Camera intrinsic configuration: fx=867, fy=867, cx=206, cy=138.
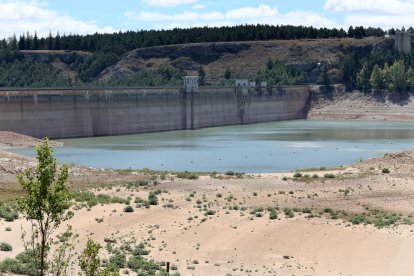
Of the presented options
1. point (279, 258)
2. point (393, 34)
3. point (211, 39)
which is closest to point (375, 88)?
point (393, 34)

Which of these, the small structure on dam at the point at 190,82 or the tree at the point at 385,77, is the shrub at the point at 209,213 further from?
the tree at the point at 385,77

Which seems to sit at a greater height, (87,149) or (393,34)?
(393,34)

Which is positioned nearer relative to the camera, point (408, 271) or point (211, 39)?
point (408, 271)

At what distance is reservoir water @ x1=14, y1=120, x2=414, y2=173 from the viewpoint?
193 feet

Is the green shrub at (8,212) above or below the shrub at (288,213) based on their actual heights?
above

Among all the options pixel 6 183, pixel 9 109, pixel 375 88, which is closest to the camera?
pixel 6 183

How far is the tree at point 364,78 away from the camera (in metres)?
137

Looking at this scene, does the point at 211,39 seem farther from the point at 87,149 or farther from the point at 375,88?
the point at 87,149

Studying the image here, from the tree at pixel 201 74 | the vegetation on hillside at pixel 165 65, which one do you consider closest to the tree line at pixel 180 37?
the vegetation on hillside at pixel 165 65

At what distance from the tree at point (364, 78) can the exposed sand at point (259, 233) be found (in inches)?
3852

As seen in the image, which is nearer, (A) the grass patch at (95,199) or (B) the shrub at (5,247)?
(B) the shrub at (5,247)

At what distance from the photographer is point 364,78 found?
A: 13738 centimetres

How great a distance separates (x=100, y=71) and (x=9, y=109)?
95978 mm

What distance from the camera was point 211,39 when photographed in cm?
18125
